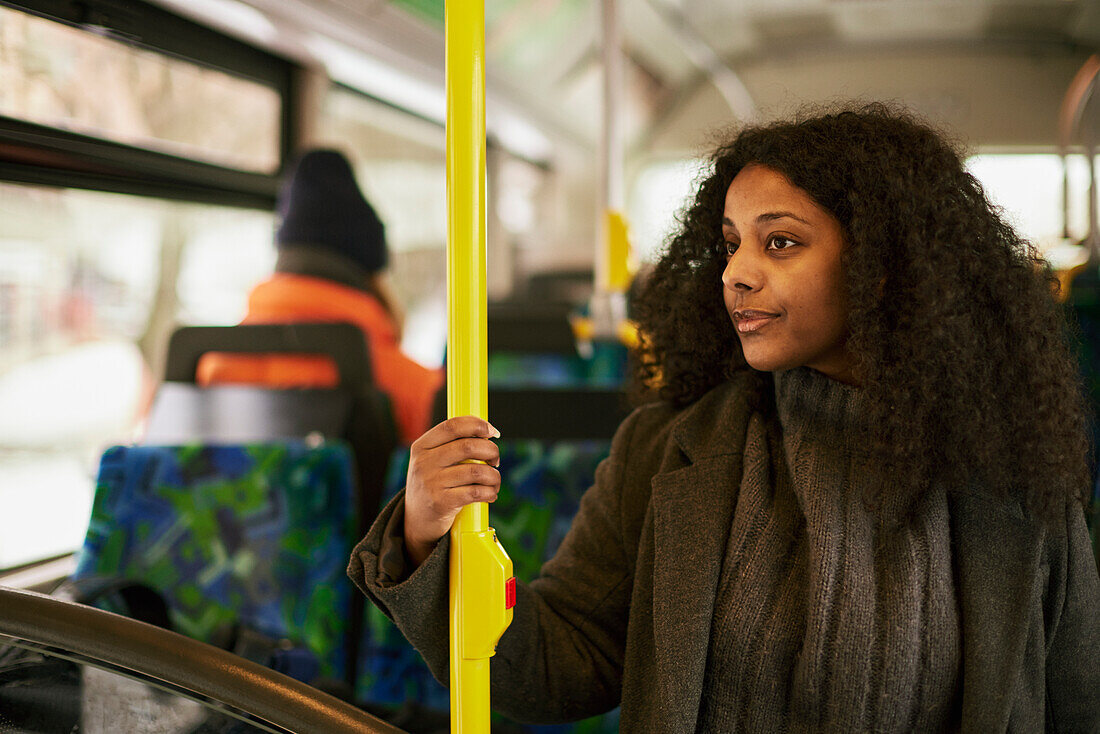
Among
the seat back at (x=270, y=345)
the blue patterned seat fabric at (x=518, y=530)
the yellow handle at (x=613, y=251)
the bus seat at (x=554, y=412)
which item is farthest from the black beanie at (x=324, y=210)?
the blue patterned seat fabric at (x=518, y=530)

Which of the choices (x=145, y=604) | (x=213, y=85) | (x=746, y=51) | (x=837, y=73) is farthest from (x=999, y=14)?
(x=145, y=604)

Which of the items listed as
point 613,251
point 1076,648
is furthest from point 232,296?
point 1076,648

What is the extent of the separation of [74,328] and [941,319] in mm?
1949

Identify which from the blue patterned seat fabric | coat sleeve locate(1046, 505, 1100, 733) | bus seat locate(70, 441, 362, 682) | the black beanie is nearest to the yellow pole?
coat sleeve locate(1046, 505, 1100, 733)

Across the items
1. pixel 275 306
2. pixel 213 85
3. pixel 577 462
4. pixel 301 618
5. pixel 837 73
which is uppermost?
pixel 837 73

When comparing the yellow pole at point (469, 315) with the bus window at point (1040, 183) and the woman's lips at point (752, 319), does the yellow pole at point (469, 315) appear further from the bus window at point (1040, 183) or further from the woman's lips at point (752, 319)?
the bus window at point (1040, 183)

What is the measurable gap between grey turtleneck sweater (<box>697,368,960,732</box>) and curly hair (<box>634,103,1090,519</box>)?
56 millimetres

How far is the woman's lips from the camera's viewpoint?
925 millimetres

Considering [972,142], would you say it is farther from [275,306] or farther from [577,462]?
[275,306]

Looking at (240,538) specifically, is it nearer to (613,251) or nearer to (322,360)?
(322,360)

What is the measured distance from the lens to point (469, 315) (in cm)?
68

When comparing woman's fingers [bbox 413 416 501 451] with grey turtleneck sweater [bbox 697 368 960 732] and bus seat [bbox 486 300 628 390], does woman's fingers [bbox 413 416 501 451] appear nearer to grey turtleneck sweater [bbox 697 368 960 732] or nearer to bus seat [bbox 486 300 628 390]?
grey turtleneck sweater [bbox 697 368 960 732]

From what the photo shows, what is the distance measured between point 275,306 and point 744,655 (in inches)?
A: 80.5

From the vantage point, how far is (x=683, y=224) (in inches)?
47.2
